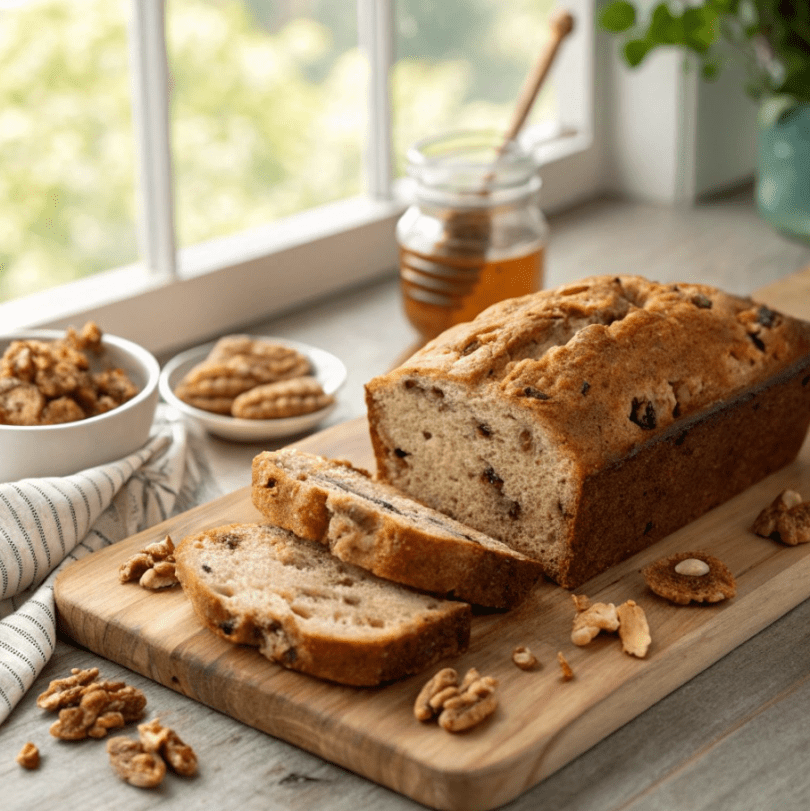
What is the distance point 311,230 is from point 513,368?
1292 millimetres

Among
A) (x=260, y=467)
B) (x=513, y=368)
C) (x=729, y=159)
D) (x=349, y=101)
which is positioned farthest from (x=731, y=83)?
(x=260, y=467)

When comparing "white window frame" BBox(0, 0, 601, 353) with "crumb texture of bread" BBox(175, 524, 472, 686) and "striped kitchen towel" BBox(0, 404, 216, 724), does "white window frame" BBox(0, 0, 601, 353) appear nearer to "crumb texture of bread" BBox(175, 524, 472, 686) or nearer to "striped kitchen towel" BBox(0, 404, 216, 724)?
"striped kitchen towel" BBox(0, 404, 216, 724)

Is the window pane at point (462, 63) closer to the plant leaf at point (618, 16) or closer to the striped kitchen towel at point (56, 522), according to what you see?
the plant leaf at point (618, 16)

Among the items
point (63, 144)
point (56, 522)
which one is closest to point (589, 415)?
point (56, 522)

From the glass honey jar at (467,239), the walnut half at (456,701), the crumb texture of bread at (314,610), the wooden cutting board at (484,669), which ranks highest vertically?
the glass honey jar at (467,239)

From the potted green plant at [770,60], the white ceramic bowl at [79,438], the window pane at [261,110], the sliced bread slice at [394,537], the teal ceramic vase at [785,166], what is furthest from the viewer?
the teal ceramic vase at [785,166]

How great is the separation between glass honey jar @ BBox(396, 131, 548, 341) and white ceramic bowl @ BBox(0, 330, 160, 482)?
2.26 feet

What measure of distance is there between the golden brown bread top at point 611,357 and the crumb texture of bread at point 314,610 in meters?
0.32

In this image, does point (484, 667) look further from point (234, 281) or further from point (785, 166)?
point (785, 166)

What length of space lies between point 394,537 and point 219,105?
168 cm

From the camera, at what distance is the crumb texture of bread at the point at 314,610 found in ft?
5.71

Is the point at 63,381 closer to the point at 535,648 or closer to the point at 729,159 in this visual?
the point at 535,648

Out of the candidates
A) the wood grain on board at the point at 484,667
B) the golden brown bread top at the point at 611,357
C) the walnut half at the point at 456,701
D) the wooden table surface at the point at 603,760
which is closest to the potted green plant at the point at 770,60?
the golden brown bread top at the point at 611,357

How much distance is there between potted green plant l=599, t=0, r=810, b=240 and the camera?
3.20 m
